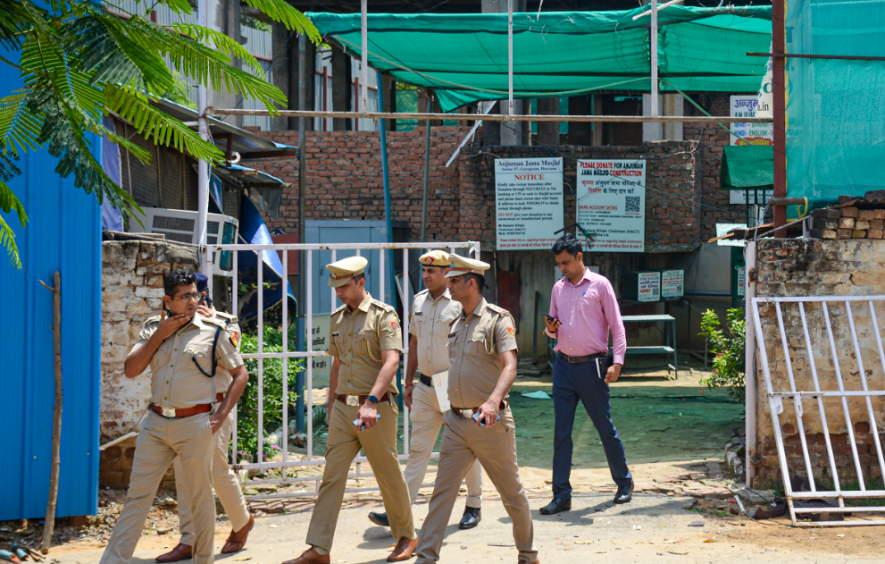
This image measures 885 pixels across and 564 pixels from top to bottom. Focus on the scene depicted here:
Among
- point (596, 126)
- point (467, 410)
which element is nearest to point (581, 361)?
point (467, 410)

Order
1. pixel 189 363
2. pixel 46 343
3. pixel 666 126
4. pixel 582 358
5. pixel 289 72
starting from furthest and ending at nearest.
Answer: pixel 289 72 < pixel 666 126 < pixel 582 358 < pixel 46 343 < pixel 189 363

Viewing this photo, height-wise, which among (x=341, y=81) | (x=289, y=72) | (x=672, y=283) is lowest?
(x=672, y=283)

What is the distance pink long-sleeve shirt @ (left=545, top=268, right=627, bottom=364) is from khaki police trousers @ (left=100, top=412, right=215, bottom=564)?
2512 mm

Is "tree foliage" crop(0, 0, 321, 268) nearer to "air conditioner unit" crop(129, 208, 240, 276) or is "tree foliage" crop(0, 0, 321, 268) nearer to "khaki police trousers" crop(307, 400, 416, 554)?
"khaki police trousers" crop(307, 400, 416, 554)

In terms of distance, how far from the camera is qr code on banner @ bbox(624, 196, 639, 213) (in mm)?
13688

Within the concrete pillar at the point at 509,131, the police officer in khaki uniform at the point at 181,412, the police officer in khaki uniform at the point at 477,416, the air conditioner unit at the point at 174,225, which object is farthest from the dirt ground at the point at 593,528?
the concrete pillar at the point at 509,131

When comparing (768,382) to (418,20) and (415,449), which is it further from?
(418,20)

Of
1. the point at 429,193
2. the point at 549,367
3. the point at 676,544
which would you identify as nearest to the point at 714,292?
the point at 549,367

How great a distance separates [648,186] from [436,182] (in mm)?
3515

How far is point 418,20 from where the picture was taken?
767 cm

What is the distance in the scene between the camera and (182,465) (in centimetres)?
418

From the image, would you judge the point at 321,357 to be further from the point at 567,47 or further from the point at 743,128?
the point at 743,128

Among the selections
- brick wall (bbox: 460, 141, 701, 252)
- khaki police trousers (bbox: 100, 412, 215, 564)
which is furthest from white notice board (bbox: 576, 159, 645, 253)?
khaki police trousers (bbox: 100, 412, 215, 564)

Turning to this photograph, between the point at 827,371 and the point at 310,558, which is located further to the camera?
the point at 827,371
